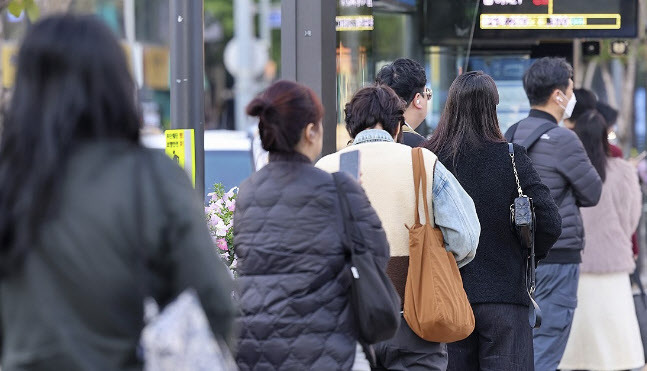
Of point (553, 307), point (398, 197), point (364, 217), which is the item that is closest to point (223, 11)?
point (553, 307)

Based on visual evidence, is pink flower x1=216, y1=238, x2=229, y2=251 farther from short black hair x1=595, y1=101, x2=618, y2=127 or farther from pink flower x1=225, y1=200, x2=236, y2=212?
short black hair x1=595, y1=101, x2=618, y2=127

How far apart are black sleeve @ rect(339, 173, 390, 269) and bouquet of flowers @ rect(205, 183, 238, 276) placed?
1691mm

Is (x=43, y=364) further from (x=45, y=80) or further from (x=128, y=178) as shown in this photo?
(x=45, y=80)

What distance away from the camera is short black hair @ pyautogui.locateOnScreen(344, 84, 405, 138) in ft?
15.3

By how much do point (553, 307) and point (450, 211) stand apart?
2.61 m

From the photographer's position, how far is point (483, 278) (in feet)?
16.9

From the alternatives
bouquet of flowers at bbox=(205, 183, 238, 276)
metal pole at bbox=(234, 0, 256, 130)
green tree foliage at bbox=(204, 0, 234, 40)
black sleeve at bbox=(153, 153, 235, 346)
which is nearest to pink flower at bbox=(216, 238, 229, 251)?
bouquet of flowers at bbox=(205, 183, 238, 276)

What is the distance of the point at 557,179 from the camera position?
6.64 meters

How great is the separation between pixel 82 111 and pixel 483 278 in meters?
2.91

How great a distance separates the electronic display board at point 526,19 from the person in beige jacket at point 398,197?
3845mm

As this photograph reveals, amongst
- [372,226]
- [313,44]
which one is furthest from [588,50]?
[372,226]

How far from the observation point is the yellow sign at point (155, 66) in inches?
1649

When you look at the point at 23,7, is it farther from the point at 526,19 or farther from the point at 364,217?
the point at 364,217

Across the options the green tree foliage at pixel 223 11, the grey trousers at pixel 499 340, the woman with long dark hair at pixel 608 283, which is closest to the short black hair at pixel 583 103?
the woman with long dark hair at pixel 608 283
